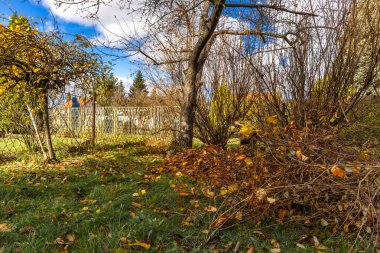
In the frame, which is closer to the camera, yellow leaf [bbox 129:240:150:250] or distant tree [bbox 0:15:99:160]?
yellow leaf [bbox 129:240:150:250]

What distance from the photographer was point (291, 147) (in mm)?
2514

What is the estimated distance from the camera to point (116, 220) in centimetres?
259

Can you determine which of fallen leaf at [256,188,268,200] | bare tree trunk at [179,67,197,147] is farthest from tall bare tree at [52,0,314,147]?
fallen leaf at [256,188,268,200]

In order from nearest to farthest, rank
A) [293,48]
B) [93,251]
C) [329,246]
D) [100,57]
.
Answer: [93,251] → [329,246] → [293,48] → [100,57]

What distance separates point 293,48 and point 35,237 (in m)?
4.64

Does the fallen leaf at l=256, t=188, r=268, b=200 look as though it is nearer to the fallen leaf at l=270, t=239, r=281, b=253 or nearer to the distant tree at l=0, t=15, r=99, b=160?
the fallen leaf at l=270, t=239, r=281, b=253

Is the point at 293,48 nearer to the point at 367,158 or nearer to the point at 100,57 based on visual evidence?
the point at 367,158

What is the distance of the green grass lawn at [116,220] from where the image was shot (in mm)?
2154

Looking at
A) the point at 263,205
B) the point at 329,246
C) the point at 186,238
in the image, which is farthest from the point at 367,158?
the point at 186,238

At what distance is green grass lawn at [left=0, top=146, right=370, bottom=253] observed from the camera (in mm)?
2154

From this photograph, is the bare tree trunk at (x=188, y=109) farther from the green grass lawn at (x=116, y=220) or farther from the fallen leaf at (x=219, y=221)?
the fallen leaf at (x=219, y=221)

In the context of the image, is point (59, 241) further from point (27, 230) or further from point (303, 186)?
point (303, 186)

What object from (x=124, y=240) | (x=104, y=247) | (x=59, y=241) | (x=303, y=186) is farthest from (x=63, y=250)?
(x=303, y=186)

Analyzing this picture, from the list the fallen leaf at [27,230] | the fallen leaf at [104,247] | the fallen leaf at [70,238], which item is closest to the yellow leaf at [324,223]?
the fallen leaf at [104,247]
